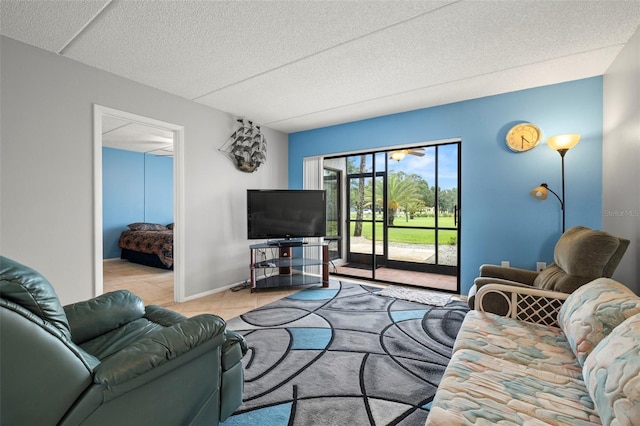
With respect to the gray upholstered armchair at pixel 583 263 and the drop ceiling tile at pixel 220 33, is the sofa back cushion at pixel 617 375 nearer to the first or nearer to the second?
the gray upholstered armchair at pixel 583 263

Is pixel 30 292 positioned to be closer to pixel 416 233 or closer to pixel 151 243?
pixel 416 233

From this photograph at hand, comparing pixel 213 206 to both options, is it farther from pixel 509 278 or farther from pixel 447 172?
pixel 447 172

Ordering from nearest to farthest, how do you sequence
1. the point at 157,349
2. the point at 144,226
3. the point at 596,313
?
the point at 157,349 < the point at 596,313 < the point at 144,226

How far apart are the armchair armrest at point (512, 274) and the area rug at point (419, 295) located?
804 millimetres

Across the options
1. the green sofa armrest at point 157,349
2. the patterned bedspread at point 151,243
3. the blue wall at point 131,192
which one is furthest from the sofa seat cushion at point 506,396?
the blue wall at point 131,192

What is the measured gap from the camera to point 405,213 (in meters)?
5.17

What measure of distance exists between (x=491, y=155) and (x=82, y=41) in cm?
416

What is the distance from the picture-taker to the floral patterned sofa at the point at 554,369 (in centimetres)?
93

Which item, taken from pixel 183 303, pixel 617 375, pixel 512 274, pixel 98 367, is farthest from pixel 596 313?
pixel 183 303

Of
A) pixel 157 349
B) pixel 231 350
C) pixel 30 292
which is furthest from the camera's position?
pixel 231 350

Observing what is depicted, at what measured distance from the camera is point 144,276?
4.87m

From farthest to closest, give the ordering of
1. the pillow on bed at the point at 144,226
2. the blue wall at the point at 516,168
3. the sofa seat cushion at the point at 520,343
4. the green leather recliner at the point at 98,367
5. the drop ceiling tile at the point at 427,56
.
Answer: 1. the pillow on bed at the point at 144,226
2. the blue wall at the point at 516,168
3. the drop ceiling tile at the point at 427,56
4. the sofa seat cushion at the point at 520,343
5. the green leather recliner at the point at 98,367

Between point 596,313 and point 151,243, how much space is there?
239 inches

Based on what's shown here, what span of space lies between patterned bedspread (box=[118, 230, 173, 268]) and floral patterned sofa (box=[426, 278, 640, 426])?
16.4 ft
